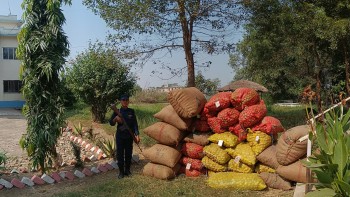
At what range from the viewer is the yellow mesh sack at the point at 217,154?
222 inches

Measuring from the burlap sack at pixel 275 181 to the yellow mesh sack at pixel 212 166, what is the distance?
65 cm

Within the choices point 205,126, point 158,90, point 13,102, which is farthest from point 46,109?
point 158,90

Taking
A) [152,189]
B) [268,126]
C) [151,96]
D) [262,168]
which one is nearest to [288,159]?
[262,168]

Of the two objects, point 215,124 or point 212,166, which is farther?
point 215,124

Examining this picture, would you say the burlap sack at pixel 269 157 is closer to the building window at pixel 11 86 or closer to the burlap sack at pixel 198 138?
the burlap sack at pixel 198 138

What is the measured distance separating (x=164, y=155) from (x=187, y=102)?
3.19ft

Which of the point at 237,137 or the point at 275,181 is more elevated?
the point at 237,137

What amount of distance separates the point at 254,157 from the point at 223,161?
50cm

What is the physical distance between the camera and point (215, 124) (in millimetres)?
5891

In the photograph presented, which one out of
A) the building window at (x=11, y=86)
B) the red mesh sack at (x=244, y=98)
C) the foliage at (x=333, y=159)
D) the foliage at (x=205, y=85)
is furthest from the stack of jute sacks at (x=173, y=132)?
the building window at (x=11, y=86)

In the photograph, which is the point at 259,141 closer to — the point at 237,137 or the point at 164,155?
the point at 237,137

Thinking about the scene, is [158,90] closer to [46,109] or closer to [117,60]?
[117,60]

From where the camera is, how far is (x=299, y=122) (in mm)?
11656

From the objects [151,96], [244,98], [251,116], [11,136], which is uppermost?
[244,98]
